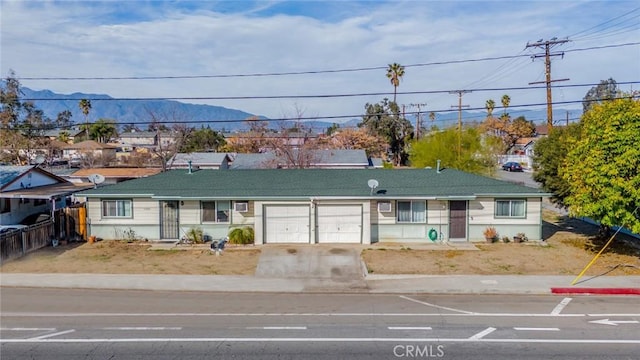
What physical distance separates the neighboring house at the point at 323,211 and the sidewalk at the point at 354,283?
631 cm

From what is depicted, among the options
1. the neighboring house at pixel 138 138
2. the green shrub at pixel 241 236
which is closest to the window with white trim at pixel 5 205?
the green shrub at pixel 241 236

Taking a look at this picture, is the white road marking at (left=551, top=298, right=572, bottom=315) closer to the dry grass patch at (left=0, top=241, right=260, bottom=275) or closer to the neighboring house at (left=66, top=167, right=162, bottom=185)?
the dry grass patch at (left=0, top=241, right=260, bottom=275)

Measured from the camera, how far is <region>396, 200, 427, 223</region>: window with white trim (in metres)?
25.7

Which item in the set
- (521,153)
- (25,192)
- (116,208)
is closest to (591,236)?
(116,208)

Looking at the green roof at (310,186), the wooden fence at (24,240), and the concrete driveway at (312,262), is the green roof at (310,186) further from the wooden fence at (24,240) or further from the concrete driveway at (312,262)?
the concrete driveway at (312,262)

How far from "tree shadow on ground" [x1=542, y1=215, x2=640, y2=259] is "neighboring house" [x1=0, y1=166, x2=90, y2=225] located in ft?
89.7

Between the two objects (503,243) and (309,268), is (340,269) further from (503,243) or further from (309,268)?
(503,243)

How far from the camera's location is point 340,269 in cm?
2047

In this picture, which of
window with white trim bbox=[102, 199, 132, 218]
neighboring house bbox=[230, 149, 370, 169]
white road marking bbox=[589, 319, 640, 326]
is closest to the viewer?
white road marking bbox=[589, 319, 640, 326]

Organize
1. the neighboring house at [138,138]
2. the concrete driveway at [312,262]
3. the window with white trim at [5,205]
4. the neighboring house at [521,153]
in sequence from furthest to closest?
the neighboring house at [138,138]
the neighboring house at [521,153]
the window with white trim at [5,205]
the concrete driveway at [312,262]

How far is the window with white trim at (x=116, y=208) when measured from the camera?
84.9ft

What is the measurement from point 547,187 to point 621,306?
1238 centimetres

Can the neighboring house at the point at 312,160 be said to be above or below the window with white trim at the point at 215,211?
above

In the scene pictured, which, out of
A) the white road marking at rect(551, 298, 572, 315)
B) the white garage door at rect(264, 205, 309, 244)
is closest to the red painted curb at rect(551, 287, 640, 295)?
the white road marking at rect(551, 298, 572, 315)
